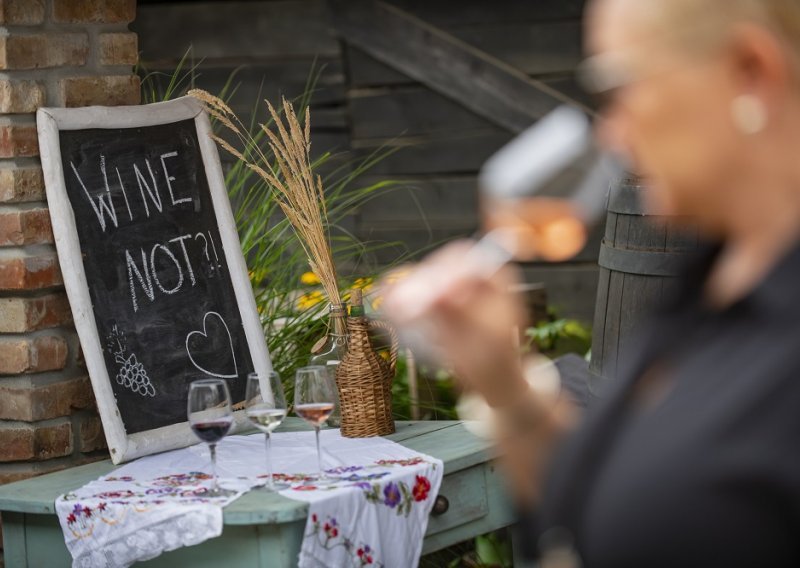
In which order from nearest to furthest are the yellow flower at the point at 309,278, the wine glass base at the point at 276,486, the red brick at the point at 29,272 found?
the wine glass base at the point at 276,486 < the red brick at the point at 29,272 < the yellow flower at the point at 309,278

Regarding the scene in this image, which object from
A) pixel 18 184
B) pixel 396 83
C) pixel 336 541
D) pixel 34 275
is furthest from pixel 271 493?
pixel 396 83

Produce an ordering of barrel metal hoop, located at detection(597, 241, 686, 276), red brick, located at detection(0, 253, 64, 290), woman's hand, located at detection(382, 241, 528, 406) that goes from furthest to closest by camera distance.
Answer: barrel metal hoop, located at detection(597, 241, 686, 276)
red brick, located at detection(0, 253, 64, 290)
woman's hand, located at detection(382, 241, 528, 406)

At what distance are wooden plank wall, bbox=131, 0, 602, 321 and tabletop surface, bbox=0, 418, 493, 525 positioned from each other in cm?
246

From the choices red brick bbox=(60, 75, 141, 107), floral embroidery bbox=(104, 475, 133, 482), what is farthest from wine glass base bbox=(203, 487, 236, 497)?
red brick bbox=(60, 75, 141, 107)

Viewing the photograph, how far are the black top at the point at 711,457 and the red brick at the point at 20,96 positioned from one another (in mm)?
1732

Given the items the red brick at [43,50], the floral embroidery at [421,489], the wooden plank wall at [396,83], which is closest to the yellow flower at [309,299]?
the red brick at [43,50]

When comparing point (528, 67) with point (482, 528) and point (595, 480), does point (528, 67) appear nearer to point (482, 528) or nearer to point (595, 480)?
point (482, 528)

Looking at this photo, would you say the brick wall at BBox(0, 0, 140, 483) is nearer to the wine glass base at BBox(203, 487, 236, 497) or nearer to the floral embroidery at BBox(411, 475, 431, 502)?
the wine glass base at BBox(203, 487, 236, 497)

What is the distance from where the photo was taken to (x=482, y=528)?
2350 mm

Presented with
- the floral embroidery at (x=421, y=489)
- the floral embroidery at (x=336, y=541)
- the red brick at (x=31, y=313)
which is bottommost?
the floral embroidery at (x=336, y=541)

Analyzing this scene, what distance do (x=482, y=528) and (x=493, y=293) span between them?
4.64ft

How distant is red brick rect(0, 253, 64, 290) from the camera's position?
2.34 m

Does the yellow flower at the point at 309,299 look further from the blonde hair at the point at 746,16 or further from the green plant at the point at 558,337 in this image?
the blonde hair at the point at 746,16

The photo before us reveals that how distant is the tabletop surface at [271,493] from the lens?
6.43 ft
